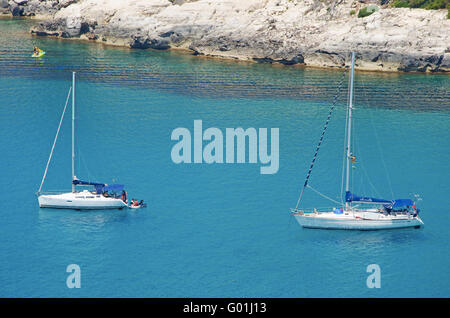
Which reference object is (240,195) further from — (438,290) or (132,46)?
(132,46)

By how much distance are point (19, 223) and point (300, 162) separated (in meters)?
31.0

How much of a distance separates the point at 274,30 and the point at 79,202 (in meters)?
69.6

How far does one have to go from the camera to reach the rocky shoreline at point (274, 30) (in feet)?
385

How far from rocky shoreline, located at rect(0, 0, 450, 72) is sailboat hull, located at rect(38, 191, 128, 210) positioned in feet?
211

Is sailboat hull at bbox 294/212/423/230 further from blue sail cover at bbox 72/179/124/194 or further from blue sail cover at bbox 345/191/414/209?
blue sail cover at bbox 72/179/124/194

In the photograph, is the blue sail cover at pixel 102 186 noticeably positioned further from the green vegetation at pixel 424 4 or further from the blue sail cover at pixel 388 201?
the green vegetation at pixel 424 4

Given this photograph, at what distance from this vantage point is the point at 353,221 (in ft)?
206

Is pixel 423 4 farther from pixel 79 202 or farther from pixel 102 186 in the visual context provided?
pixel 79 202

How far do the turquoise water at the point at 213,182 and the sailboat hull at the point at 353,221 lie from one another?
0.76 meters

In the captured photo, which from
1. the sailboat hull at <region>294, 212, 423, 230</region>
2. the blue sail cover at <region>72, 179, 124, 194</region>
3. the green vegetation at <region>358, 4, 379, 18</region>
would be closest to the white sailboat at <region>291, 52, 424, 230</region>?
the sailboat hull at <region>294, 212, 423, 230</region>

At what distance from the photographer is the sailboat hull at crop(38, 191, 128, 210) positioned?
65938 mm

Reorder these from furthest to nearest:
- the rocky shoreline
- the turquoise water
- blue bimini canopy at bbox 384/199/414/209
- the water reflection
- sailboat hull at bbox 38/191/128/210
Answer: the rocky shoreline < the water reflection < sailboat hull at bbox 38/191/128/210 < blue bimini canopy at bbox 384/199/414/209 < the turquoise water

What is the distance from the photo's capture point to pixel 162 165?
7662 centimetres
